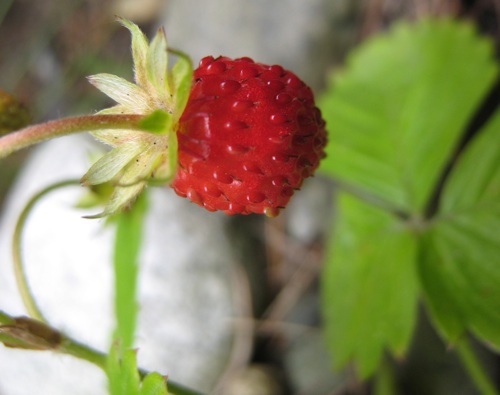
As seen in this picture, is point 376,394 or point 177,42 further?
point 177,42

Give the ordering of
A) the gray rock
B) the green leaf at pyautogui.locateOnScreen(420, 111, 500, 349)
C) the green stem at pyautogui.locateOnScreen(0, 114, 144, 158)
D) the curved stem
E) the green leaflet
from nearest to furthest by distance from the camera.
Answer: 1. the green stem at pyautogui.locateOnScreen(0, 114, 144, 158)
2. the curved stem
3. the green leaf at pyautogui.locateOnScreen(420, 111, 500, 349)
4. the green leaflet
5. the gray rock

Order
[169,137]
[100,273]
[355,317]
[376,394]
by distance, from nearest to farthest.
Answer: [169,137] < [355,317] < [376,394] < [100,273]

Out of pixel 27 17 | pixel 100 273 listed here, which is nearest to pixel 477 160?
pixel 100 273

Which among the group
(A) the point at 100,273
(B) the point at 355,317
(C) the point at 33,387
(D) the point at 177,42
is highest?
(D) the point at 177,42

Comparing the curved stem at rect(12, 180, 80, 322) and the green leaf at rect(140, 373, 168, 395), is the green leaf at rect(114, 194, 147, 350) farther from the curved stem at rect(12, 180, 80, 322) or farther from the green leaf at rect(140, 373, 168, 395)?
the green leaf at rect(140, 373, 168, 395)

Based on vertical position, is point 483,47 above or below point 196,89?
above

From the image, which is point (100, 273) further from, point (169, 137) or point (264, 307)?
point (169, 137)

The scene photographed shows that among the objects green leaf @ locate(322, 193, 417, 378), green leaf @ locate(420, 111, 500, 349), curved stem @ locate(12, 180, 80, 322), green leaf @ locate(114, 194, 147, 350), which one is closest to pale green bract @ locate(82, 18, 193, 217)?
curved stem @ locate(12, 180, 80, 322)
